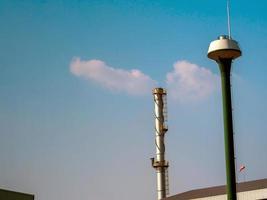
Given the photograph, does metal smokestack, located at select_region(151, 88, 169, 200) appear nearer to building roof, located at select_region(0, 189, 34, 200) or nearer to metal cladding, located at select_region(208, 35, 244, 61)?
building roof, located at select_region(0, 189, 34, 200)

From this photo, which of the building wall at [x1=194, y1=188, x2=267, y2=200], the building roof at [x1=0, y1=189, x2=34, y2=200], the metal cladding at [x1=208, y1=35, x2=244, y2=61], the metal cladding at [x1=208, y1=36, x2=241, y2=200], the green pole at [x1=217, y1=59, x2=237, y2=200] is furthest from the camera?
the building roof at [x1=0, y1=189, x2=34, y2=200]

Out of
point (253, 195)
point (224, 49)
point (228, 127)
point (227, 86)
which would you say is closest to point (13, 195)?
point (253, 195)

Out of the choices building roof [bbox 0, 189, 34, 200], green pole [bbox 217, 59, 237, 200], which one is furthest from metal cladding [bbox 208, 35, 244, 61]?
building roof [bbox 0, 189, 34, 200]

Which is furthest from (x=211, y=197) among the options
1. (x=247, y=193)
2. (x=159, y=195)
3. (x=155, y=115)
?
(x=155, y=115)

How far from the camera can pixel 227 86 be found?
860 inches

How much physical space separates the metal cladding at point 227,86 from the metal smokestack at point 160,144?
4094 cm

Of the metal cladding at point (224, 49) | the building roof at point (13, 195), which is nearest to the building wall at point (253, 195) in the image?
the building roof at point (13, 195)

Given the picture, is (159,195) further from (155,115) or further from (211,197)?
(211,197)

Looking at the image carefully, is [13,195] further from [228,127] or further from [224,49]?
[224,49]

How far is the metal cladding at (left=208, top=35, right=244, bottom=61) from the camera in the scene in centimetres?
2189

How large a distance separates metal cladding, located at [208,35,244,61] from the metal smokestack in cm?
4109

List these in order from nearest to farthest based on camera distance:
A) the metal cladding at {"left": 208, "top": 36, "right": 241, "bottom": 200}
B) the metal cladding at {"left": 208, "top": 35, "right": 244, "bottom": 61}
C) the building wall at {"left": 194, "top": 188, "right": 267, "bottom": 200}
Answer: the metal cladding at {"left": 208, "top": 36, "right": 241, "bottom": 200} → the metal cladding at {"left": 208, "top": 35, "right": 244, "bottom": 61} → the building wall at {"left": 194, "top": 188, "right": 267, "bottom": 200}

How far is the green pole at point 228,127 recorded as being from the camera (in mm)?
20375

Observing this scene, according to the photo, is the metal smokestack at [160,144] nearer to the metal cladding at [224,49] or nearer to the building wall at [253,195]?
the building wall at [253,195]
